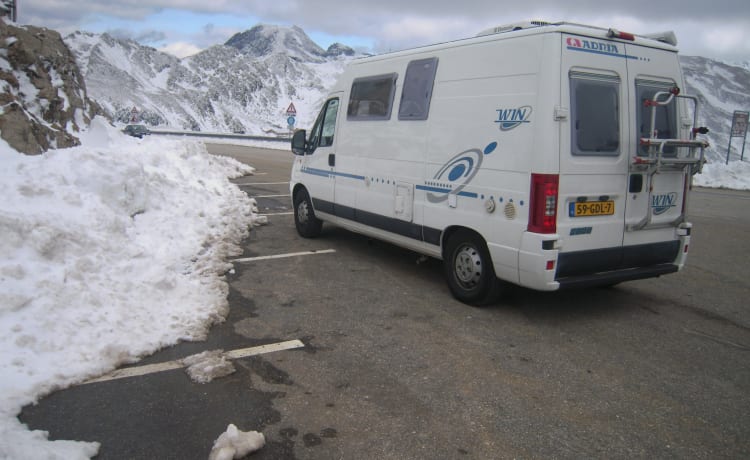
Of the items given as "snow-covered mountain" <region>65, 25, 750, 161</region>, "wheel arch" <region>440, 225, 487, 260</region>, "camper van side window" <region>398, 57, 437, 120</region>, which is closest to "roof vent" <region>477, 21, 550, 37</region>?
"camper van side window" <region>398, 57, 437, 120</region>

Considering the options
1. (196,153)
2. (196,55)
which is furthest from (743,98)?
(196,153)

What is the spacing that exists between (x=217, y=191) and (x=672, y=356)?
8.61 m

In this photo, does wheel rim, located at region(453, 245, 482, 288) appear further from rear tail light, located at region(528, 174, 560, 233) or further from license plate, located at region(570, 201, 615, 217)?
license plate, located at region(570, 201, 615, 217)

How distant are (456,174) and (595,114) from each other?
1.45m

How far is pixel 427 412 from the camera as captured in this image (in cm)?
373

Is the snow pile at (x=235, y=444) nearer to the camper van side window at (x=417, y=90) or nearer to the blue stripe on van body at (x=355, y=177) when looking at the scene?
the blue stripe on van body at (x=355, y=177)

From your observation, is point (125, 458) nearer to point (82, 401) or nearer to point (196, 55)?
point (82, 401)

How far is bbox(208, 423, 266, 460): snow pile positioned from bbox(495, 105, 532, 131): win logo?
3.47 metres

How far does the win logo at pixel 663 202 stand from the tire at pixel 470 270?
1.75m

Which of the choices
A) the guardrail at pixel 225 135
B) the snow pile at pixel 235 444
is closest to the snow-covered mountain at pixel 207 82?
the guardrail at pixel 225 135

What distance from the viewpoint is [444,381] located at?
13.7 feet

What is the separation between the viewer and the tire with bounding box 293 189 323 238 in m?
8.91

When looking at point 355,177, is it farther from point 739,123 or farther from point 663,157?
point 739,123

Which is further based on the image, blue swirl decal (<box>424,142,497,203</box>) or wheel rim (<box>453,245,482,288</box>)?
wheel rim (<box>453,245,482,288</box>)
